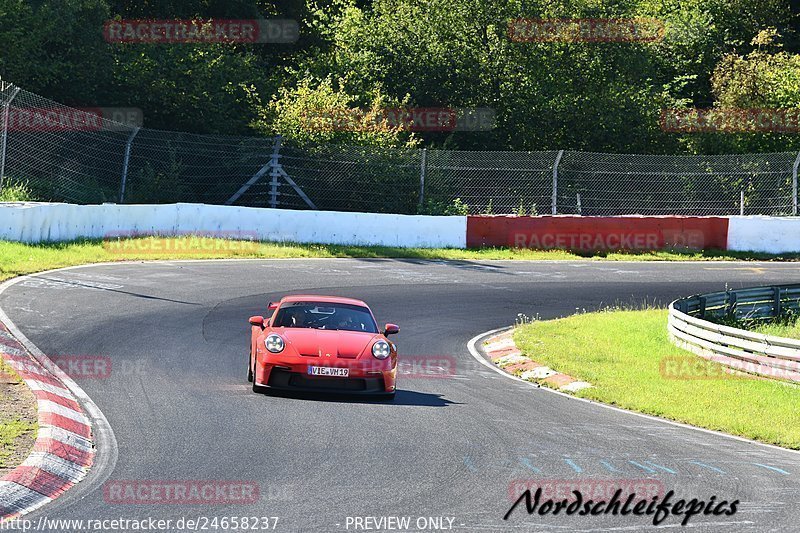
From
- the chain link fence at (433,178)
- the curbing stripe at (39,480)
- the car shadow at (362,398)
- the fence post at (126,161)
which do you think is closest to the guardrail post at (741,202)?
the chain link fence at (433,178)

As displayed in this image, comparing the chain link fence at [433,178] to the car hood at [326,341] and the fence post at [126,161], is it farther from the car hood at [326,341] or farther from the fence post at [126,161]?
the car hood at [326,341]

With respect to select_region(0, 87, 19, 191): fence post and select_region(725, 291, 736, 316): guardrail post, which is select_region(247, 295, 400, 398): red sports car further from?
select_region(0, 87, 19, 191): fence post

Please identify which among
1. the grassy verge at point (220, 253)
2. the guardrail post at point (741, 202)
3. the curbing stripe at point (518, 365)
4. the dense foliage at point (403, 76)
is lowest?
the curbing stripe at point (518, 365)

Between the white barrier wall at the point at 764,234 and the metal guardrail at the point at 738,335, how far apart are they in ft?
27.5

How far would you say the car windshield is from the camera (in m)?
13.2

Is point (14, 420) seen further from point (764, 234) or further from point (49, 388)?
point (764, 234)

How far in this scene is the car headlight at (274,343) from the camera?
12164 millimetres

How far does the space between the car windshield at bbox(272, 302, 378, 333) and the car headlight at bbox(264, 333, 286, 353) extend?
72 cm

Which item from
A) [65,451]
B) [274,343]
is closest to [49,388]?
[274,343]

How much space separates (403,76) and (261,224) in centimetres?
1460

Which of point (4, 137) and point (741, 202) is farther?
point (741, 202)

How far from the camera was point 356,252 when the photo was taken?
93.9 feet

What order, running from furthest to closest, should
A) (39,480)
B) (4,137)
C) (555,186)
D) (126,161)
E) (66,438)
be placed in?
(555,186) < (126,161) < (4,137) < (66,438) < (39,480)

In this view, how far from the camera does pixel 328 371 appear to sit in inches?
474
